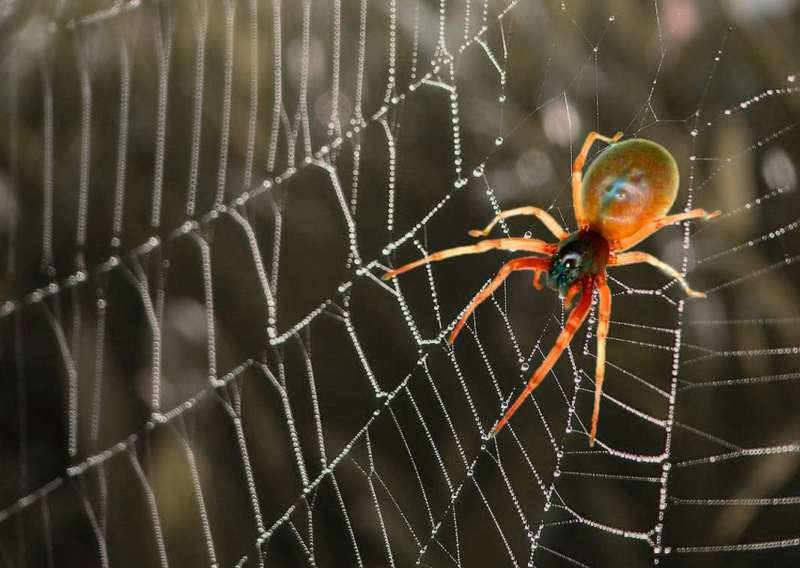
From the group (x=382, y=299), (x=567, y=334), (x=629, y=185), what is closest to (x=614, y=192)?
(x=629, y=185)

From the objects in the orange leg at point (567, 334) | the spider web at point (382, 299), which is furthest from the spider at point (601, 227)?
the spider web at point (382, 299)

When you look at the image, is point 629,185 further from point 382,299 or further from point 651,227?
point 382,299

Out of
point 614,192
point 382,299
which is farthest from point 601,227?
point 382,299

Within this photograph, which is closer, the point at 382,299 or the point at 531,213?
the point at 531,213

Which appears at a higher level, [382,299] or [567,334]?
[382,299]

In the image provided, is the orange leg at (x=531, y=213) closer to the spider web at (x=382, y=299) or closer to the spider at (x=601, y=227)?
the spider at (x=601, y=227)

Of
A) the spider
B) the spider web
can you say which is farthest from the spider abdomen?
the spider web

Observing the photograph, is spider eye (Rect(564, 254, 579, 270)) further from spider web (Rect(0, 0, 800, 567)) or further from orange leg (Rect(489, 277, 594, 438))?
spider web (Rect(0, 0, 800, 567))
